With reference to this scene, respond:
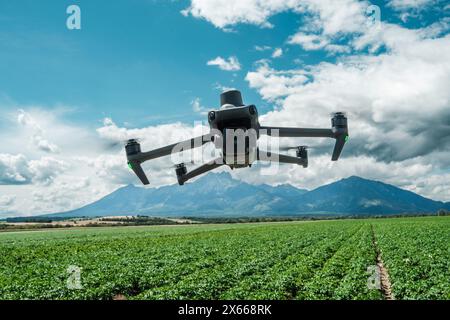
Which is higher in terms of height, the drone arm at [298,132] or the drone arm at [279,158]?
the drone arm at [298,132]

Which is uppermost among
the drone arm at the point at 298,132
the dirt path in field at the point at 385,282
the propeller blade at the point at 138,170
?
the drone arm at the point at 298,132

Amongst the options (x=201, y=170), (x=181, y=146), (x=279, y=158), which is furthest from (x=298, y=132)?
(x=201, y=170)

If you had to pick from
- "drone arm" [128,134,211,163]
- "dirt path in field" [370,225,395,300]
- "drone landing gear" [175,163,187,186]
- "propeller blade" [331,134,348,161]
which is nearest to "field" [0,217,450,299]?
"dirt path in field" [370,225,395,300]

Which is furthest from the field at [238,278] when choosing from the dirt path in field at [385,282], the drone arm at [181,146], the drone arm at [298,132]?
the drone arm at [181,146]

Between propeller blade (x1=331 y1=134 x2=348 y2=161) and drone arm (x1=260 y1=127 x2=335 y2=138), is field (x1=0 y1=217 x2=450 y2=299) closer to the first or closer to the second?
propeller blade (x1=331 y1=134 x2=348 y2=161)

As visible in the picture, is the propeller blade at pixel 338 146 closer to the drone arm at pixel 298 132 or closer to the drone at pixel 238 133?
the drone at pixel 238 133
